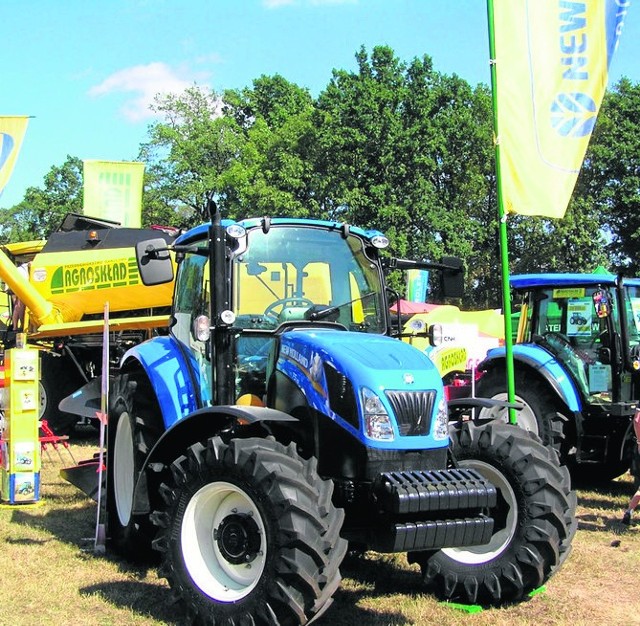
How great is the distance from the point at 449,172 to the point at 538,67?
80.9 feet

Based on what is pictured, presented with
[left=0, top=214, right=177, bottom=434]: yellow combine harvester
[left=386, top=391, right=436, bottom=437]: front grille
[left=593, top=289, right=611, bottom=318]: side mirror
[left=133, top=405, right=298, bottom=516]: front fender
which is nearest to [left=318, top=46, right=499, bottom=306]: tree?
[left=0, top=214, right=177, bottom=434]: yellow combine harvester

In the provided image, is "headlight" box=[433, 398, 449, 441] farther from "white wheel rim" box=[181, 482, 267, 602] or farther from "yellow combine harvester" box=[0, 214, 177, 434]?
"yellow combine harvester" box=[0, 214, 177, 434]

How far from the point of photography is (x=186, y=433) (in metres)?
4.71

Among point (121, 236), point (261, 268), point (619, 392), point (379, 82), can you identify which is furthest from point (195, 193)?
point (261, 268)

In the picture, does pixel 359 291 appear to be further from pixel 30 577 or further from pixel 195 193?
pixel 195 193

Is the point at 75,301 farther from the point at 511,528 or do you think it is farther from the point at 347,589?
the point at 511,528

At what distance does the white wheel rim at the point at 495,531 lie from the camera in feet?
15.1

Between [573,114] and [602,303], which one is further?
[602,303]

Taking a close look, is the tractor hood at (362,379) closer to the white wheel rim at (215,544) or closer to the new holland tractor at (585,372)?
the white wheel rim at (215,544)

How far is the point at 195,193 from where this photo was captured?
35.5 meters

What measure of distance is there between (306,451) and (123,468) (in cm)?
238

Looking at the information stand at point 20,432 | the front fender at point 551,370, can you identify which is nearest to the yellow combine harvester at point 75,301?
the information stand at point 20,432

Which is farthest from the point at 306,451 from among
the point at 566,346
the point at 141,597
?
the point at 566,346

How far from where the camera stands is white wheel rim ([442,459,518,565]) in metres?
4.59
